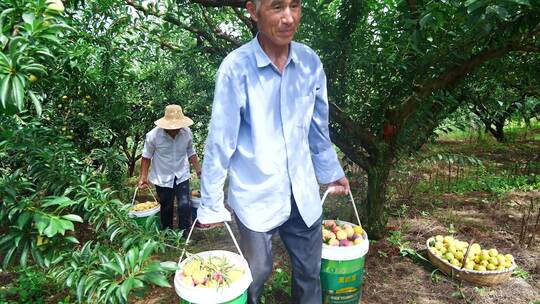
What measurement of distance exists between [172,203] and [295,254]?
235 cm

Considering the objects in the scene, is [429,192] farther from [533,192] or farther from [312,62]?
[312,62]

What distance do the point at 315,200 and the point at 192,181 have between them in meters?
4.77

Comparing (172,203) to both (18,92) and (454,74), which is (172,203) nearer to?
(454,74)

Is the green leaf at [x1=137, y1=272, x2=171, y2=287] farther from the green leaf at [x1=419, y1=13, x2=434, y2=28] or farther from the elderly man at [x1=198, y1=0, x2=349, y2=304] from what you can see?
the green leaf at [x1=419, y1=13, x2=434, y2=28]

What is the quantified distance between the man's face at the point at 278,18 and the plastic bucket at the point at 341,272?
0.92 m

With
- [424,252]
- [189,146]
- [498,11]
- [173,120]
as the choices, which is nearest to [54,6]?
[498,11]

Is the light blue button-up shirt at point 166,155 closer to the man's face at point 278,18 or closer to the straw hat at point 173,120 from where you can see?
the straw hat at point 173,120

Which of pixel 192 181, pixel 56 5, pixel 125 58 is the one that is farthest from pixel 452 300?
pixel 192 181

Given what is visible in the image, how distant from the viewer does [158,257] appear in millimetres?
3482

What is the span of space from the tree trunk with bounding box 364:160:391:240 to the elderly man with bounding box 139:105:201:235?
184 centimetres

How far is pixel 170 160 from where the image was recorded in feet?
12.5

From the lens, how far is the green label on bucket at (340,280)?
2.10 m

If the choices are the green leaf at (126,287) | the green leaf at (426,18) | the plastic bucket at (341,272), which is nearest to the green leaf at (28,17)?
the green leaf at (126,287)

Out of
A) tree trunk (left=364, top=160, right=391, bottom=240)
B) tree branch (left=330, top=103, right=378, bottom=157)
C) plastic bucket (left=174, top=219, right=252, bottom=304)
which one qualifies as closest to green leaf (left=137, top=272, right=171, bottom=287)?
plastic bucket (left=174, top=219, right=252, bottom=304)
